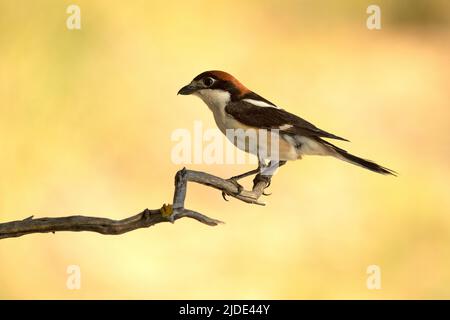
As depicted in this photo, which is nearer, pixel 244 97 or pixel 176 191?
pixel 176 191

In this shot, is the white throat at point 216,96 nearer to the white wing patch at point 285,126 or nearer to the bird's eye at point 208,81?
the bird's eye at point 208,81

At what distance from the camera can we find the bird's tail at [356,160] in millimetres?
5215

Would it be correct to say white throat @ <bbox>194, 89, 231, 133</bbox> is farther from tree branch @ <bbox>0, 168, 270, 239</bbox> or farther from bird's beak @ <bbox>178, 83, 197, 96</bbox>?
tree branch @ <bbox>0, 168, 270, 239</bbox>

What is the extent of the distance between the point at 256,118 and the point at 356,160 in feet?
3.21

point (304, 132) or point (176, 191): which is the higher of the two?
point (304, 132)

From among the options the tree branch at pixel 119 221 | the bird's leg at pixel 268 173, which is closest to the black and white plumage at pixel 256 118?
the bird's leg at pixel 268 173

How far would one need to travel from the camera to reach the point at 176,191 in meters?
4.46

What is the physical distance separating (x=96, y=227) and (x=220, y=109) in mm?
1992

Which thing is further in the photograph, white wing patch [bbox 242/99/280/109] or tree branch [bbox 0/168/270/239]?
white wing patch [bbox 242/99/280/109]

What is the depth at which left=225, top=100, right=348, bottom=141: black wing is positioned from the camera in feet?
18.6


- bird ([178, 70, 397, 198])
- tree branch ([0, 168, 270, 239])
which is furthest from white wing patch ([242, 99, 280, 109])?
tree branch ([0, 168, 270, 239])

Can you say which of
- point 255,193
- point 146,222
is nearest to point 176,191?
point 146,222

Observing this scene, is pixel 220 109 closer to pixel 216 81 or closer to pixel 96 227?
pixel 216 81

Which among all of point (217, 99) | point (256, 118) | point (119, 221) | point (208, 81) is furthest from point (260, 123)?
point (119, 221)
